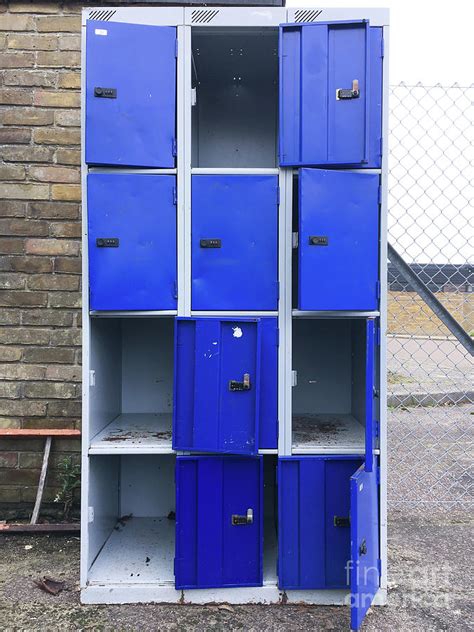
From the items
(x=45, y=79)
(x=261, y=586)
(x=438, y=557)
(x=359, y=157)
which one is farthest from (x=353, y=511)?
(x=45, y=79)

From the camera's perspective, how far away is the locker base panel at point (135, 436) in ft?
7.30

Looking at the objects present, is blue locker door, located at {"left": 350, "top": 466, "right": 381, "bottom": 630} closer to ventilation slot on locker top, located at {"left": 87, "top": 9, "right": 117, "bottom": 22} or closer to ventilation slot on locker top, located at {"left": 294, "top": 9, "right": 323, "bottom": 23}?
ventilation slot on locker top, located at {"left": 294, "top": 9, "right": 323, "bottom": 23}

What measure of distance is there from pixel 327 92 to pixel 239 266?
0.86 m

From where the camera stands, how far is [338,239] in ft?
6.84

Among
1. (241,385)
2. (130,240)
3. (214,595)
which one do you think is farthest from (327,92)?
(214,595)

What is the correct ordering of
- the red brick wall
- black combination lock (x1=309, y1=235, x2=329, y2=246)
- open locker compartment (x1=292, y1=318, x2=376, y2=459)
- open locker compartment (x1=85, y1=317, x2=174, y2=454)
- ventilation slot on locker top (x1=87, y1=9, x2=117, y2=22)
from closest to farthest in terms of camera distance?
black combination lock (x1=309, y1=235, x2=329, y2=246), ventilation slot on locker top (x1=87, y1=9, x2=117, y2=22), open locker compartment (x1=85, y1=317, x2=174, y2=454), open locker compartment (x1=292, y1=318, x2=376, y2=459), the red brick wall

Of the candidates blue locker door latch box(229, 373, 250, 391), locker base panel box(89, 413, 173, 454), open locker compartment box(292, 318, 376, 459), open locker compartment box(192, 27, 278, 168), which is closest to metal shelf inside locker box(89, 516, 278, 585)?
locker base panel box(89, 413, 173, 454)

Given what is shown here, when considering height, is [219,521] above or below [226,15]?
below

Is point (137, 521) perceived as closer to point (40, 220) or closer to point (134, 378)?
point (134, 378)

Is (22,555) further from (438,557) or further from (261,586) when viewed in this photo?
(438,557)

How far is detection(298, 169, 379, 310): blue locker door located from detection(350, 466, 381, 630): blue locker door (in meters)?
0.76

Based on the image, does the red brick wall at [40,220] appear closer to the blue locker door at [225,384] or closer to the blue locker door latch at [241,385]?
the blue locker door at [225,384]

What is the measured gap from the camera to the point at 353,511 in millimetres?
1856

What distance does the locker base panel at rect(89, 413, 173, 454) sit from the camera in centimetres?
222
